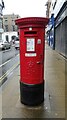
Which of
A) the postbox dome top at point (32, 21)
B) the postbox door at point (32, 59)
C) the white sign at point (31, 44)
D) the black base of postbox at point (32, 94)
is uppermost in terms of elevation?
the postbox dome top at point (32, 21)

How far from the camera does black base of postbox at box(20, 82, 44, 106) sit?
6.13 m

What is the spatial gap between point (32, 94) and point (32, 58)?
902 millimetres

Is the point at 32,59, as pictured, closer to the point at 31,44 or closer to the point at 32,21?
the point at 31,44

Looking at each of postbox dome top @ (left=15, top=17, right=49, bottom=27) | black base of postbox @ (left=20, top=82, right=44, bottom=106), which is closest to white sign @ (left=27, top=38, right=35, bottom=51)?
postbox dome top @ (left=15, top=17, right=49, bottom=27)

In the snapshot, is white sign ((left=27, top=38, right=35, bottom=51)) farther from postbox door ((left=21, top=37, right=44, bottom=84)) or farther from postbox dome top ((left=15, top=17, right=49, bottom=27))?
postbox dome top ((left=15, top=17, right=49, bottom=27))

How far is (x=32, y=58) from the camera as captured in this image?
20.1ft

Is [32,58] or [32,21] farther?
[32,58]

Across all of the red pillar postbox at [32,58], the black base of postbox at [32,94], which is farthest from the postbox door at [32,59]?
the black base of postbox at [32,94]

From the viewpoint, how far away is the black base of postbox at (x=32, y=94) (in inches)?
241

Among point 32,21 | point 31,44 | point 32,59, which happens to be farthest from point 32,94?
point 32,21

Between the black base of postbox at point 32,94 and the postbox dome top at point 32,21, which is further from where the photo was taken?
the black base of postbox at point 32,94

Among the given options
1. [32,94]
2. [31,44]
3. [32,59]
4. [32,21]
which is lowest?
[32,94]

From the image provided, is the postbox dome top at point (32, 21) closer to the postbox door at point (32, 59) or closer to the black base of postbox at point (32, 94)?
the postbox door at point (32, 59)

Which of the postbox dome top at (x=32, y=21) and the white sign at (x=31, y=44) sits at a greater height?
the postbox dome top at (x=32, y=21)
